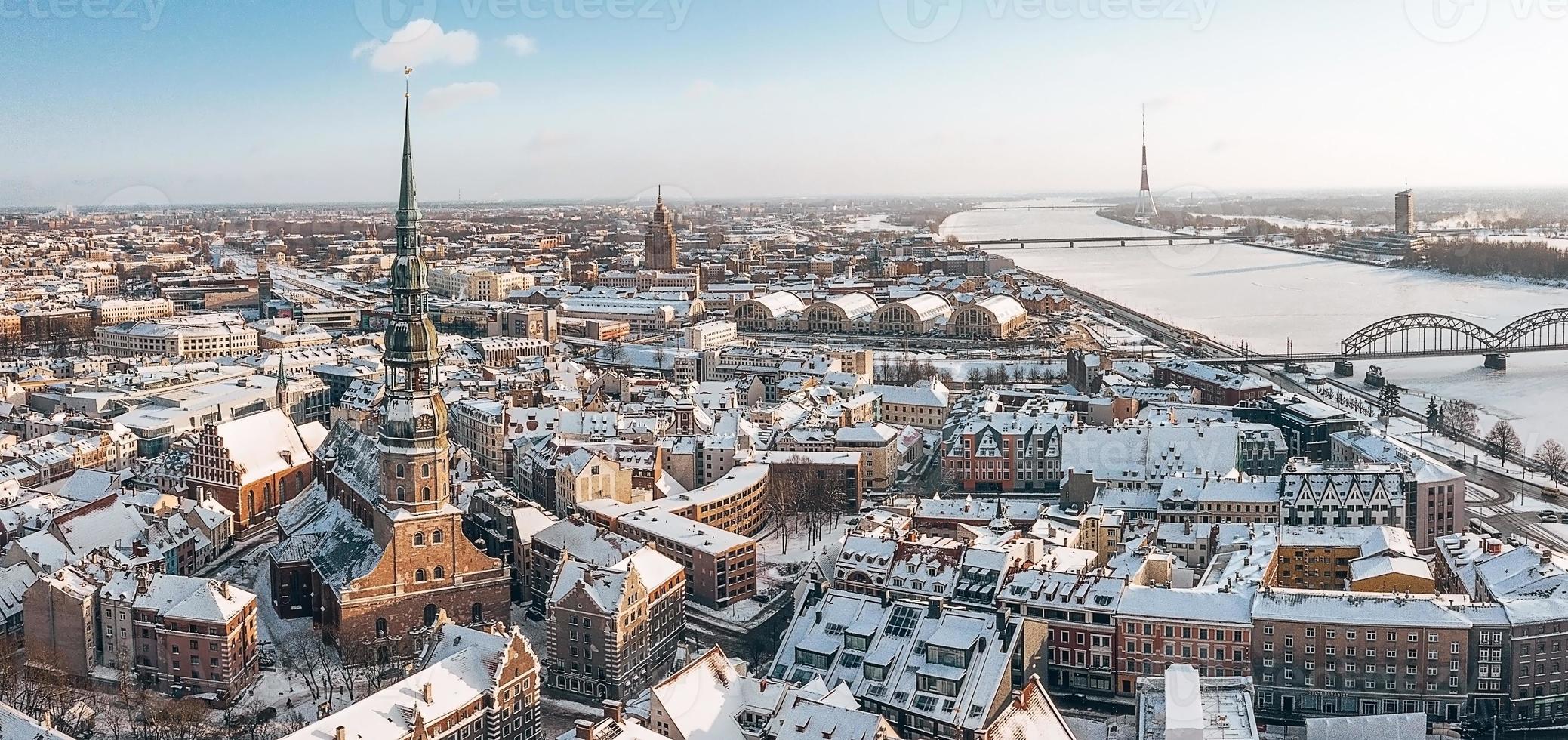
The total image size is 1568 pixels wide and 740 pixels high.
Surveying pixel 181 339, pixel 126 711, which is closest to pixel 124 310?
pixel 181 339

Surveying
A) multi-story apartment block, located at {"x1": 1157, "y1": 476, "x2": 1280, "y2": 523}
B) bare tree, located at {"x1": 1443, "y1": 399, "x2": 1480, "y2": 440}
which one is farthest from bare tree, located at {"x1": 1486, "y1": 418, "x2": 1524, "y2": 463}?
multi-story apartment block, located at {"x1": 1157, "y1": 476, "x2": 1280, "y2": 523}

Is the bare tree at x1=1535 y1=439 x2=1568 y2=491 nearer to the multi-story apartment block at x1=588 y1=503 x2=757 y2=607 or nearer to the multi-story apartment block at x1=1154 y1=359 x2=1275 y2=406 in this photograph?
the multi-story apartment block at x1=1154 y1=359 x2=1275 y2=406

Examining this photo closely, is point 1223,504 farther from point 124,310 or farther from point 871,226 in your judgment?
point 871,226

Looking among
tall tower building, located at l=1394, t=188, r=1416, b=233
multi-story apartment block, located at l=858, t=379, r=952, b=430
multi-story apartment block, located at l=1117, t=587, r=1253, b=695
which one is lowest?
multi-story apartment block, located at l=1117, t=587, r=1253, b=695

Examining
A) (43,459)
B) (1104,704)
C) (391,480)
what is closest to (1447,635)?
(1104,704)

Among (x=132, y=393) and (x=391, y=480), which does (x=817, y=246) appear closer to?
(x=132, y=393)
